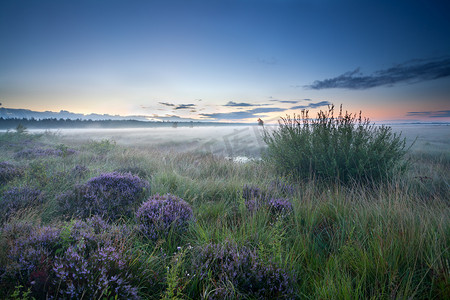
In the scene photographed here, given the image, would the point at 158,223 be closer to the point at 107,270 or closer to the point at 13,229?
the point at 107,270

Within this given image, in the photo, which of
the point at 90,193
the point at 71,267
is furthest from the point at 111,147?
the point at 71,267

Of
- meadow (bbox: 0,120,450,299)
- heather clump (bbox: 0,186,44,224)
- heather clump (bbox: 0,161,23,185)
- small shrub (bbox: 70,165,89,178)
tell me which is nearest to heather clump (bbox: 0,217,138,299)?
meadow (bbox: 0,120,450,299)

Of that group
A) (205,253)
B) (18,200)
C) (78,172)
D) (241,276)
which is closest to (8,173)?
(78,172)

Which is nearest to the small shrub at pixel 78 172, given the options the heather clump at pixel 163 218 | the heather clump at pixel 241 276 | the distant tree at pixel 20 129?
the heather clump at pixel 163 218

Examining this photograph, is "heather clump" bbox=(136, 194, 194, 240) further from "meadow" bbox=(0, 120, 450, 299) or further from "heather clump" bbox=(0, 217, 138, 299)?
"heather clump" bbox=(0, 217, 138, 299)

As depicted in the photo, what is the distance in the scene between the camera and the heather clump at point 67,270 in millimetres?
1940

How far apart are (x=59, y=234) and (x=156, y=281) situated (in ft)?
4.67

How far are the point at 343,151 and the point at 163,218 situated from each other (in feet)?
18.4

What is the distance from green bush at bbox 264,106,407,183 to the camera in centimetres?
645

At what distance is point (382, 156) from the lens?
21.0 feet

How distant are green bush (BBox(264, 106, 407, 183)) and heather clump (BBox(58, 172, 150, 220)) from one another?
463 cm

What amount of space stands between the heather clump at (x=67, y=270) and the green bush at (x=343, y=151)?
17.9 ft

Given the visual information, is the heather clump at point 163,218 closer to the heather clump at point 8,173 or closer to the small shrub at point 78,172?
the small shrub at point 78,172

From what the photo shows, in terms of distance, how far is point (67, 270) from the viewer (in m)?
2.06
